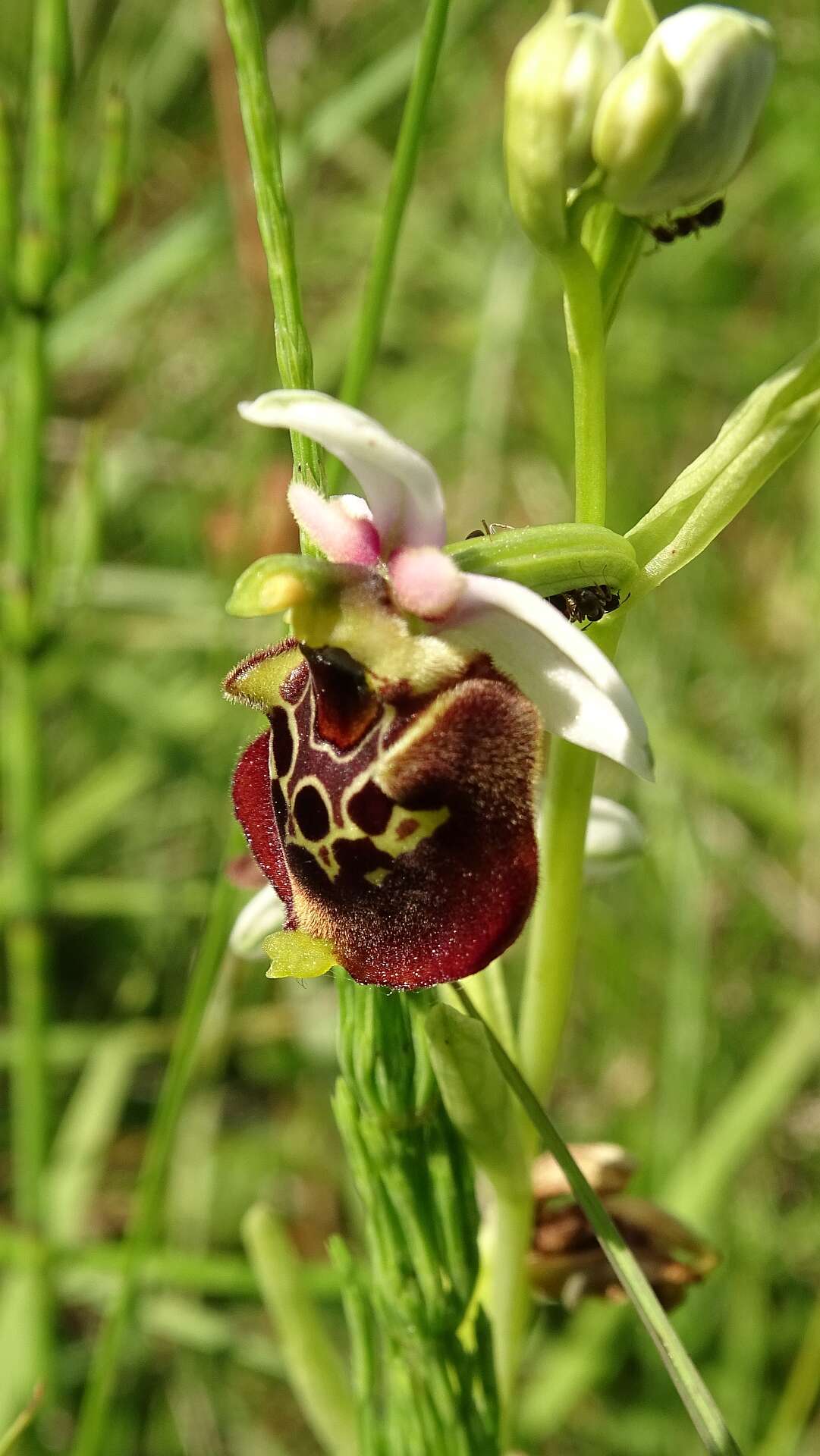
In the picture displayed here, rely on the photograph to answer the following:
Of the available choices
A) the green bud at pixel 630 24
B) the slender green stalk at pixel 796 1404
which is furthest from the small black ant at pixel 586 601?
→ the slender green stalk at pixel 796 1404

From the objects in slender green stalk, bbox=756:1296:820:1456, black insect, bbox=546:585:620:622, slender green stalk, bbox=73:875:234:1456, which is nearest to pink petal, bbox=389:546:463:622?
black insect, bbox=546:585:620:622

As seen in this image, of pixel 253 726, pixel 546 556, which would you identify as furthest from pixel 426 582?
pixel 253 726

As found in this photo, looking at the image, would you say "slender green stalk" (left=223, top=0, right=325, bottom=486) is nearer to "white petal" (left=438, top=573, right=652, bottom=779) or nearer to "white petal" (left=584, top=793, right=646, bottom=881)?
"white petal" (left=438, top=573, right=652, bottom=779)

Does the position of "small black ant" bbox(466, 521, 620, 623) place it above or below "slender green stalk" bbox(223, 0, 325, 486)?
below

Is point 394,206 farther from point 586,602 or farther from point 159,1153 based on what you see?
point 159,1153

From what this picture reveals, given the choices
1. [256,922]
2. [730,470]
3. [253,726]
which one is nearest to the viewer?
[730,470]

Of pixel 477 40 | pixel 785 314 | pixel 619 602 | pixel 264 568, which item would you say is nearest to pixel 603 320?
pixel 619 602
